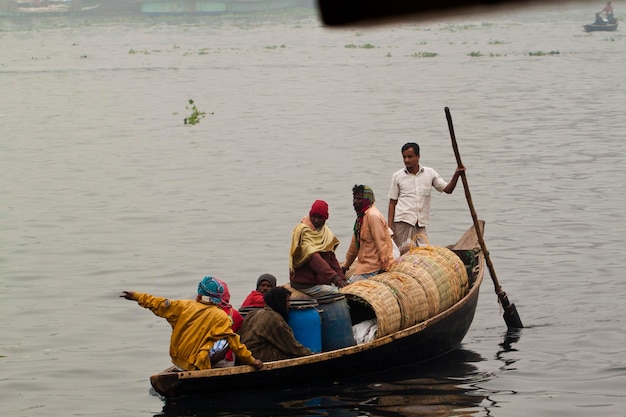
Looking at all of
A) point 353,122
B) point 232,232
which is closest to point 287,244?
point 232,232

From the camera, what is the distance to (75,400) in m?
10.3

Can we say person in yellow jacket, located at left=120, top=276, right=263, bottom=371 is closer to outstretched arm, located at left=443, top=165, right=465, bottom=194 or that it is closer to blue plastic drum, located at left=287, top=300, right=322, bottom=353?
blue plastic drum, located at left=287, top=300, right=322, bottom=353

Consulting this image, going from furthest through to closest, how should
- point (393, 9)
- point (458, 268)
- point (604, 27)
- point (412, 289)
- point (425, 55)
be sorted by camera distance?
1. point (393, 9)
2. point (604, 27)
3. point (425, 55)
4. point (458, 268)
5. point (412, 289)

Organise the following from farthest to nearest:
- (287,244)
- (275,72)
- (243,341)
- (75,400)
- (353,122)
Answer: (275,72) → (353,122) → (287,244) → (75,400) → (243,341)

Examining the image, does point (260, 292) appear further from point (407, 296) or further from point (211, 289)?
point (407, 296)

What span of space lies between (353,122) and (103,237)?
15091 millimetres

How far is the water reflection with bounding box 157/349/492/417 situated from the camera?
948 cm

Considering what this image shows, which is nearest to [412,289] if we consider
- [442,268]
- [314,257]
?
[442,268]

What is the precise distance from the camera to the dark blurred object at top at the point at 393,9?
105 meters

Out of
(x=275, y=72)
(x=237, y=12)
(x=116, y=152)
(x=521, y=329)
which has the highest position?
(x=237, y=12)

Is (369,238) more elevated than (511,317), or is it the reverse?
(369,238)

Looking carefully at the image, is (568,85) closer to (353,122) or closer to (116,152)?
(353,122)

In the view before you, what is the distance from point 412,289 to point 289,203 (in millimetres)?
9770

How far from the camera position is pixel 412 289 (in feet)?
34.4
